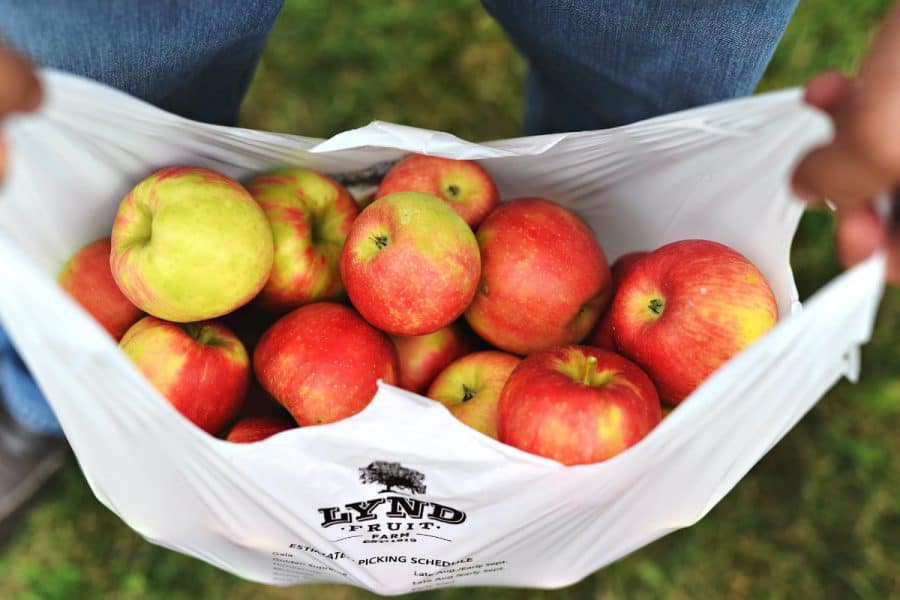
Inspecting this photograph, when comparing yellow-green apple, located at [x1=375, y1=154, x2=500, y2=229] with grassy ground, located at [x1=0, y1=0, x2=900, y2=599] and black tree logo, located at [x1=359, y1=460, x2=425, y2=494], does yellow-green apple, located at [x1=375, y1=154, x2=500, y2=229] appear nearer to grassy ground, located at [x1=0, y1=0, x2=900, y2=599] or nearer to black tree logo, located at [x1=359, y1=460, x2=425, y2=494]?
black tree logo, located at [x1=359, y1=460, x2=425, y2=494]

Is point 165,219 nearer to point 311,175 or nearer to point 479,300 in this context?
point 311,175

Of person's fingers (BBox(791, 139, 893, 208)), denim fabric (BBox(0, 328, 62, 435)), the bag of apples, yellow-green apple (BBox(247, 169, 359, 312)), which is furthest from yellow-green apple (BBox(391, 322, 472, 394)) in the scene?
denim fabric (BBox(0, 328, 62, 435))

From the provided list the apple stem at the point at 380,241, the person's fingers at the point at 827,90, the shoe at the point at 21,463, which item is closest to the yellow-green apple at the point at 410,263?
the apple stem at the point at 380,241

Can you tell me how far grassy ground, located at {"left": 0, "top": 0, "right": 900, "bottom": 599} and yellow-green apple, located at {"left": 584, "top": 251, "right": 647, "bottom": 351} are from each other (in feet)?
1.78

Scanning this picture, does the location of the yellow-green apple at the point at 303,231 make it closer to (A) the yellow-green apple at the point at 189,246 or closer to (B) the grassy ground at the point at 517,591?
(A) the yellow-green apple at the point at 189,246

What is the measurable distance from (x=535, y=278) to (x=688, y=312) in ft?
0.58

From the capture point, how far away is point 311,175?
0.98 meters

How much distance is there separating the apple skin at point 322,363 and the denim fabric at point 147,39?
0.31m

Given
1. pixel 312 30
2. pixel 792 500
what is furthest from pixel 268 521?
pixel 312 30

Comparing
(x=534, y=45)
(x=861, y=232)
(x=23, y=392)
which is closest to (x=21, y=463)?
(x=23, y=392)

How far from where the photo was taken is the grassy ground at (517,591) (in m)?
1.33

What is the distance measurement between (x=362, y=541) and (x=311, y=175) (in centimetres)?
44

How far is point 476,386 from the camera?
924 mm

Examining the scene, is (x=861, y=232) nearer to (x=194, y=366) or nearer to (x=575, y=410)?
(x=575, y=410)
